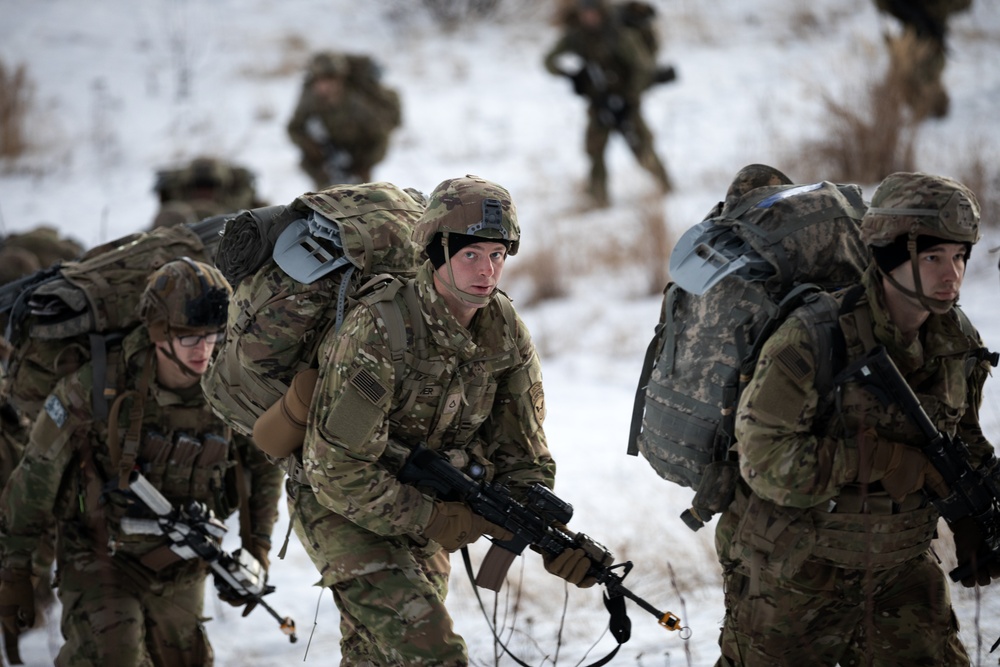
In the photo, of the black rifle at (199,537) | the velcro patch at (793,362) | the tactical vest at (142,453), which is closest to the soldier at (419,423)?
the velcro patch at (793,362)

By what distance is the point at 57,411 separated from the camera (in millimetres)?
4008

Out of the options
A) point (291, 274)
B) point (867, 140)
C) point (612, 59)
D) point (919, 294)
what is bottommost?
point (919, 294)

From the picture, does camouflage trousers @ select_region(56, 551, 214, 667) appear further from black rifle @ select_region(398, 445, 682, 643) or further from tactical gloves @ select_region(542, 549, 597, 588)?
tactical gloves @ select_region(542, 549, 597, 588)

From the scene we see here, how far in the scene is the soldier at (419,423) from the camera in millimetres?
2980

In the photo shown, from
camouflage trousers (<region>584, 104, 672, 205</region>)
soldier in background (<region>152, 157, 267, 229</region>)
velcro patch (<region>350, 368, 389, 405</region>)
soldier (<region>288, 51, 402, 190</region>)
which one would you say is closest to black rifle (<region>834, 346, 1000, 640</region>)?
velcro patch (<region>350, 368, 389, 405</region>)

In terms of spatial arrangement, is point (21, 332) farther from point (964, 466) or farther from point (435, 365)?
point (964, 466)

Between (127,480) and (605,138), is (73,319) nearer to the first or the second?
(127,480)

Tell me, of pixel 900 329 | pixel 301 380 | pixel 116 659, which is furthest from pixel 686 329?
pixel 116 659

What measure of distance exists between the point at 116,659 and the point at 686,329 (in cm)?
233

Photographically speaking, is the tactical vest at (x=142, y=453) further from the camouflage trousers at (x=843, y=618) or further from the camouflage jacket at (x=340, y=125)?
the camouflage jacket at (x=340, y=125)

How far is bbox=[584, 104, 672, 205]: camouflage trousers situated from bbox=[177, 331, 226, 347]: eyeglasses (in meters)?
7.12

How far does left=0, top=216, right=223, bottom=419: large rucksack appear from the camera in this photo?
414 centimetres

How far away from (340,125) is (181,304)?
7032 millimetres

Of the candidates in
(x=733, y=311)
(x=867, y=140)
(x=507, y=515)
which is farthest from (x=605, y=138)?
(x=507, y=515)
